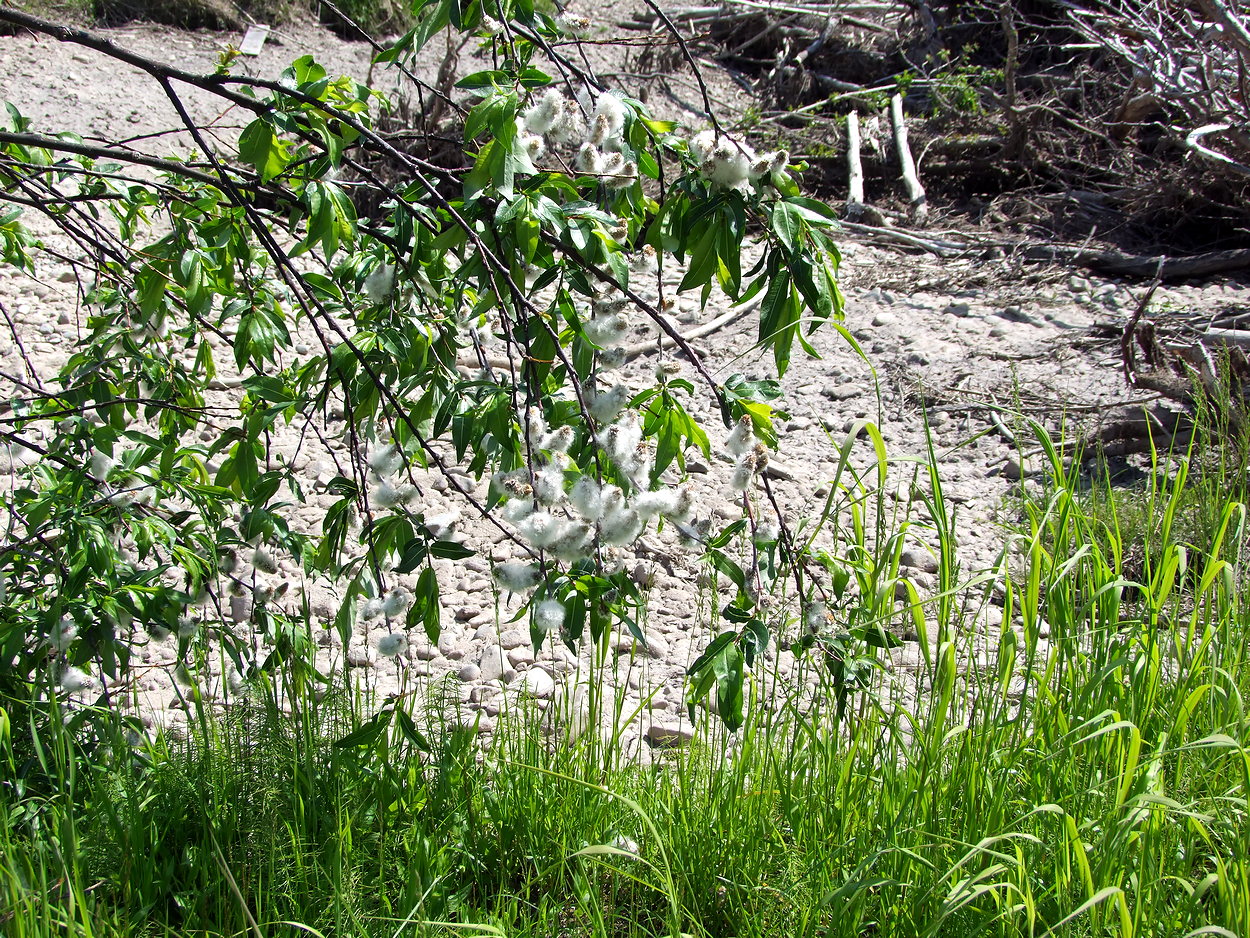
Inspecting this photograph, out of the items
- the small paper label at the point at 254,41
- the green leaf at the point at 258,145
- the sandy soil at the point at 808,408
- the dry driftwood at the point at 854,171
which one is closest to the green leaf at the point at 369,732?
the sandy soil at the point at 808,408

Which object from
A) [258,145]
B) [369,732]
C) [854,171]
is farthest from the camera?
[854,171]

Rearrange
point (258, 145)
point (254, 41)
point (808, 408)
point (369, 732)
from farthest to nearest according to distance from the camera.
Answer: point (254, 41) < point (808, 408) < point (369, 732) < point (258, 145)

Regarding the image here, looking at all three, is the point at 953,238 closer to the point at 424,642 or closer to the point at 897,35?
the point at 897,35

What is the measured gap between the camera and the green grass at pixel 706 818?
1479 millimetres

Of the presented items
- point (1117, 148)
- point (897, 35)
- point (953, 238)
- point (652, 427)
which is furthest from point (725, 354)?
point (897, 35)

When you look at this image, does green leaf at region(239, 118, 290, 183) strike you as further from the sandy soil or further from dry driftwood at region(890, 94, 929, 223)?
dry driftwood at region(890, 94, 929, 223)

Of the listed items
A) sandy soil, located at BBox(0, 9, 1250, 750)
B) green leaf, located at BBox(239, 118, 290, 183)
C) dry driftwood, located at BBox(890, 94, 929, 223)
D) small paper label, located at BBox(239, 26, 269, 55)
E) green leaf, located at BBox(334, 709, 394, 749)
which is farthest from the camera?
small paper label, located at BBox(239, 26, 269, 55)

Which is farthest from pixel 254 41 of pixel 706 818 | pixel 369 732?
pixel 706 818

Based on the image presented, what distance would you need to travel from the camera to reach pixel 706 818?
1.72m

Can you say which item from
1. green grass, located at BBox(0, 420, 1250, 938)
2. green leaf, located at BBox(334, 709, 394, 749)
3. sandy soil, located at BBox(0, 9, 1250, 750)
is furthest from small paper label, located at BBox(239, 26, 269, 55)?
green leaf, located at BBox(334, 709, 394, 749)

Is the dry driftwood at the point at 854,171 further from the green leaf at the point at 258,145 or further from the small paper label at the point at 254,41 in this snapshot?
the green leaf at the point at 258,145

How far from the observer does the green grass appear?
1.48m

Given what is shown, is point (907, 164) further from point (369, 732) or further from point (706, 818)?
point (369, 732)

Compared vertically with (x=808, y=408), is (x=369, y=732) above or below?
below
